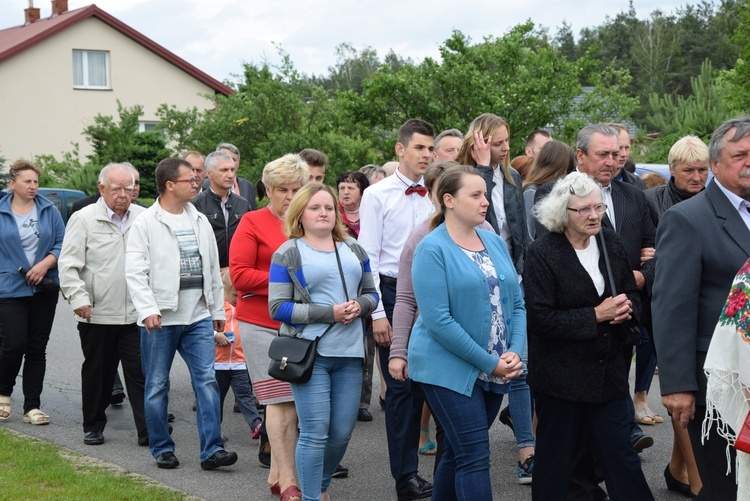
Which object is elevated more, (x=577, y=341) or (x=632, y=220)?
(x=632, y=220)

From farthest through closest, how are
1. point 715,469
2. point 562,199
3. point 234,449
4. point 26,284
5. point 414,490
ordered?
point 26,284
point 234,449
point 414,490
point 562,199
point 715,469

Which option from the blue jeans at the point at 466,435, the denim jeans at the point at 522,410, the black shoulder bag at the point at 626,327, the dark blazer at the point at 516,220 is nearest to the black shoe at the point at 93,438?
the denim jeans at the point at 522,410

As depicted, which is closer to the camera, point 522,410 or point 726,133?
point 726,133

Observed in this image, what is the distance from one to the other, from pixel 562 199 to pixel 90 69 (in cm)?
4313

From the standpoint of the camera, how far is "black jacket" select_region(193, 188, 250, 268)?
906cm

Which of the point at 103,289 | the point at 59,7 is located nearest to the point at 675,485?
the point at 103,289

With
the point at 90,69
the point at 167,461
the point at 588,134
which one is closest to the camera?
the point at 588,134

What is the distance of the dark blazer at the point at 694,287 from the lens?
437cm

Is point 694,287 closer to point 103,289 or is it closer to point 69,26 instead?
point 103,289

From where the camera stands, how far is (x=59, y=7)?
162 feet

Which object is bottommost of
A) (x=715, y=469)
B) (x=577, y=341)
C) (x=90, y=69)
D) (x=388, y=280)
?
(x=715, y=469)

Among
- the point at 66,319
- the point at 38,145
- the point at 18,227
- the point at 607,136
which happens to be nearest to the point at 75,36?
the point at 38,145

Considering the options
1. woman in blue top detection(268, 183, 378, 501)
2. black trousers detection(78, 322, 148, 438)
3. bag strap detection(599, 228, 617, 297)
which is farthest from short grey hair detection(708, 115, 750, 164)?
black trousers detection(78, 322, 148, 438)

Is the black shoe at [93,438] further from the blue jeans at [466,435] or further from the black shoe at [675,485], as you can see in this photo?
the black shoe at [675,485]
